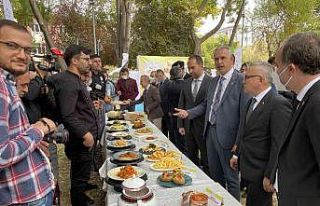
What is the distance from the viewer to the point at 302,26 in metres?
18.2

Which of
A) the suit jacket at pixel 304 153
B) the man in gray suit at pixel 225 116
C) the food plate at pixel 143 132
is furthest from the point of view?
the food plate at pixel 143 132

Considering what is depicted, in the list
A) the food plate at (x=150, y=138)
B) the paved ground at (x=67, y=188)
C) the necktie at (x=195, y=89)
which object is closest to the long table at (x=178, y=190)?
the food plate at (x=150, y=138)

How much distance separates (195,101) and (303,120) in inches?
118

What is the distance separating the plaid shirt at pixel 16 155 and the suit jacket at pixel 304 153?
52.9 inches

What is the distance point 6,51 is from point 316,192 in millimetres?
1775

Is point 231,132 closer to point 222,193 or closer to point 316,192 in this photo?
point 222,193

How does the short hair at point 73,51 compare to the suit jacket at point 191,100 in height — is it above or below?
above

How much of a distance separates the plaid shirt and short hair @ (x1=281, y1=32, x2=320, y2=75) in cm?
139

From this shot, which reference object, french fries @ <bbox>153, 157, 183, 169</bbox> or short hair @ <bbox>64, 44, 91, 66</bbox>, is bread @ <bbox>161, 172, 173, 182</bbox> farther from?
short hair @ <bbox>64, 44, 91, 66</bbox>

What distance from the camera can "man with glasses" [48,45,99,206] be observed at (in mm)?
2994

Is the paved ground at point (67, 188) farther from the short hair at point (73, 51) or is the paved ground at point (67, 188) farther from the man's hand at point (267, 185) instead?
the short hair at point (73, 51)

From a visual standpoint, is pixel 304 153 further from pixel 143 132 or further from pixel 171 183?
pixel 143 132

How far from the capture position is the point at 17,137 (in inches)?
57.3

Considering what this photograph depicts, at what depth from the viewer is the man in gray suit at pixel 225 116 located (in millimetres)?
3328
